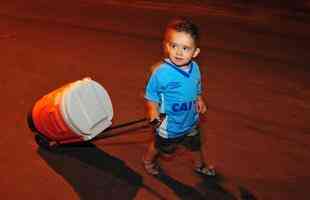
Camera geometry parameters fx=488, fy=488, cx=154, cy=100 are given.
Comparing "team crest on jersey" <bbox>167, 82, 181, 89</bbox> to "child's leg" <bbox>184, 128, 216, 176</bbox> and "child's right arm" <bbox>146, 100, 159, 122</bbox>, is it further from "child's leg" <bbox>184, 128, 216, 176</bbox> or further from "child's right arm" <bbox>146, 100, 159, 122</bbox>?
"child's leg" <bbox>184, 128, 216, 176</bbox>

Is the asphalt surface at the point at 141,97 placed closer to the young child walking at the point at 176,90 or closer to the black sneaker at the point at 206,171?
the black sneaker at the point at 206,171

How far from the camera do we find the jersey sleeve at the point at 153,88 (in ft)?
10.8

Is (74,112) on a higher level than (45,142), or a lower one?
higher

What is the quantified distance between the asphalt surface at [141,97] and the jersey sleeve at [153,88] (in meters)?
0.82

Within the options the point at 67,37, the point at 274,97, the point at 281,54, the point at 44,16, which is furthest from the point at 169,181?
the point at 44,16

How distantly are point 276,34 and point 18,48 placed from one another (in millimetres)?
3928

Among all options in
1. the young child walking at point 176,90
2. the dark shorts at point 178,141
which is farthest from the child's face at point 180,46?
the dark shorts at point 178,141

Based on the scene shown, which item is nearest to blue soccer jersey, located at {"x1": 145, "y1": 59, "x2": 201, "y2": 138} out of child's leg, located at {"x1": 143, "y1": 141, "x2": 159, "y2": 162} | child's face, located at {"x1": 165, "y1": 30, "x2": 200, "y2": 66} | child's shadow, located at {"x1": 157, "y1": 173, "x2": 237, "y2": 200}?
child's face, located at {"x1": 165, "y1": 30, "x2": 200, "y2": 66}

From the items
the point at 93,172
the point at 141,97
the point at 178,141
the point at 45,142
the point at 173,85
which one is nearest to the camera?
the point at 173,85

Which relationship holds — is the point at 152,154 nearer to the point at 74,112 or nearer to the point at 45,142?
the point at 74,112

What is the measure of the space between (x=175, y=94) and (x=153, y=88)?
0.16m

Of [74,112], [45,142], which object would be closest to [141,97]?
[45,142]

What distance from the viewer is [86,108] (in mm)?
3805

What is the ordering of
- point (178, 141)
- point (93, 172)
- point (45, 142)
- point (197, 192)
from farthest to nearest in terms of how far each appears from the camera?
point (45, 142) → point (93, 172) → point (197, 192) → point (178, 141)
